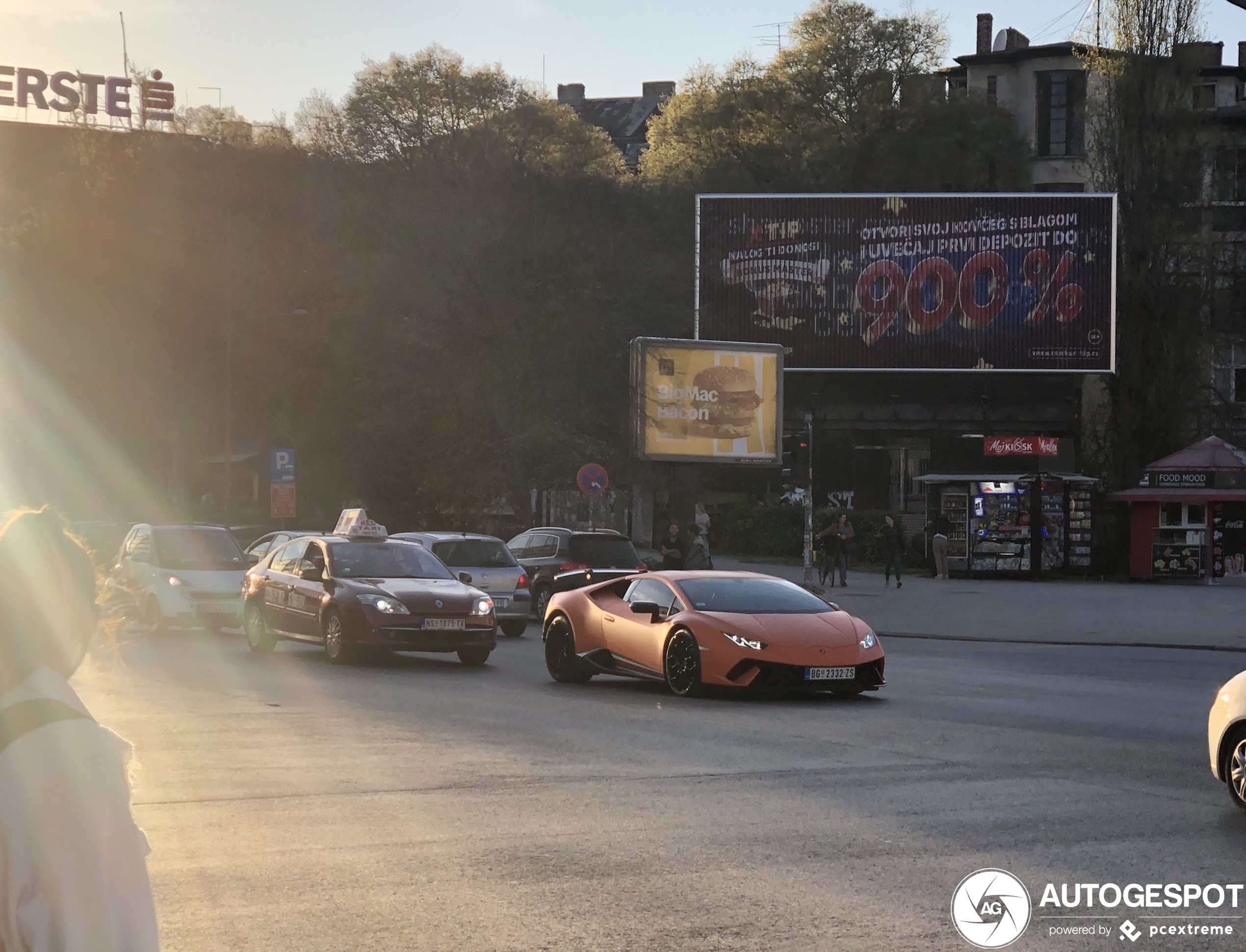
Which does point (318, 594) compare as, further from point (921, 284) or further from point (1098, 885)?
point (921, 284)

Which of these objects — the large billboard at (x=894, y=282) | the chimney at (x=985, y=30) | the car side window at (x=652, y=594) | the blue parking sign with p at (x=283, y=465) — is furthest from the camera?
the chimney at (x=985, y=30)

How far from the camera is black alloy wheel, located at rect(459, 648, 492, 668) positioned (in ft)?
66.0

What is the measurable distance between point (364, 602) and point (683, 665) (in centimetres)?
520

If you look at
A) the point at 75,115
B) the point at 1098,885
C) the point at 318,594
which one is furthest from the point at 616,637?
the point at 75,115

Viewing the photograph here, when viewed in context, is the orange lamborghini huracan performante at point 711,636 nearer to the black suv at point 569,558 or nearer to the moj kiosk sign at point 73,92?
the black suv at point 569,558

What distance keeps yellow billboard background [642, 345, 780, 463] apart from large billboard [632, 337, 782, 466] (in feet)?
0.04

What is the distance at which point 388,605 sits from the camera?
19.7 metres

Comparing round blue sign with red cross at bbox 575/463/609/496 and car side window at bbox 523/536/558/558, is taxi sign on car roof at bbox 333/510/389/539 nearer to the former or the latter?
car side window at bbox 523/536/558/558

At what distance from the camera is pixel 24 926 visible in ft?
8.37

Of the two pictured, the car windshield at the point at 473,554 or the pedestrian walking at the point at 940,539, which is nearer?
the car windshield at the point at 473,554

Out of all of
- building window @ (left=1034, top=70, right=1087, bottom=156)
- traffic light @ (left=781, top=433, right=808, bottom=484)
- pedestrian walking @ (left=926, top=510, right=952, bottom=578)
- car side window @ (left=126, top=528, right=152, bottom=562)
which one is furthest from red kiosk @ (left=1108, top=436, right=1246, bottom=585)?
building window @ (left=1034, top=70, right=1087, bottom=156)

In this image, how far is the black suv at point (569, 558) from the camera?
97.6 feet

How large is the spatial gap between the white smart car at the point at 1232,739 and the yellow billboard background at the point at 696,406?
3260cm

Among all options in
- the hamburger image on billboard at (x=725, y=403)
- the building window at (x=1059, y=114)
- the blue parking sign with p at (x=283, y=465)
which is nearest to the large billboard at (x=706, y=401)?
the hamburger image on billboard at (x=725, y=403)
